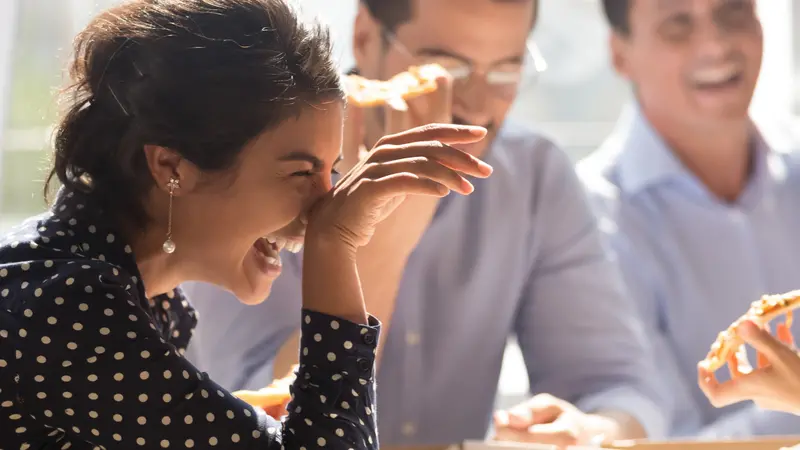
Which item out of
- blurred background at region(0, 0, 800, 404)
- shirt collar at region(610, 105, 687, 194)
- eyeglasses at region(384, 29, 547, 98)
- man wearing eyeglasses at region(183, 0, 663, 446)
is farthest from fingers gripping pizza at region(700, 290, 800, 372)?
blurred background at region(0, 0, 800, 404)

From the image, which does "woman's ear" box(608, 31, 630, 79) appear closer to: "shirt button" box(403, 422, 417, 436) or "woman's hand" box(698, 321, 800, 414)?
"shirt button" box(403, 422, 417, 436)

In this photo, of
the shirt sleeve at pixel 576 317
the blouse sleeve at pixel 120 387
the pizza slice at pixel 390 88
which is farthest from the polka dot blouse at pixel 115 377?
the shirt sleeve at pixel 576 317

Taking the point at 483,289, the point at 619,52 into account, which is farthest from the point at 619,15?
the point at 483,289

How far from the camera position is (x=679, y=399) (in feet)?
6.61

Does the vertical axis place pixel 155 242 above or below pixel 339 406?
above

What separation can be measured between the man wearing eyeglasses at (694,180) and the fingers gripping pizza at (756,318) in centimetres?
104

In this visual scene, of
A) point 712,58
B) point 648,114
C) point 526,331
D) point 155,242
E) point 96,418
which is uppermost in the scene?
point 712,58

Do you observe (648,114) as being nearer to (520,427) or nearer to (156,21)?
(520,427)

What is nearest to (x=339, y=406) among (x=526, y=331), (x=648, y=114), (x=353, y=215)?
(x=353, y=215)

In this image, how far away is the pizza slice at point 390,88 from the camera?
1.34m

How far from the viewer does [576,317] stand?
175cm

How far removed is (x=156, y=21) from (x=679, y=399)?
150 centimetres

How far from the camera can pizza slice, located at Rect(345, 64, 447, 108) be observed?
1339 mm

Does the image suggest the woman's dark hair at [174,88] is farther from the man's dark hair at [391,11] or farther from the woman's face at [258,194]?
the man's dark hair at [391,11]
